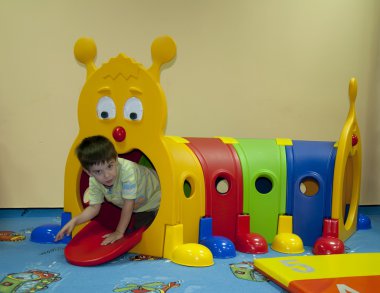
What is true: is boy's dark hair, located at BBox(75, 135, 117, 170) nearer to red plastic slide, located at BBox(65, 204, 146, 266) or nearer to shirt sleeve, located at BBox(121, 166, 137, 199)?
shirt sleeve, located at BBox(121, 166, 137, 199)

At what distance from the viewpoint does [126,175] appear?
1699 mm

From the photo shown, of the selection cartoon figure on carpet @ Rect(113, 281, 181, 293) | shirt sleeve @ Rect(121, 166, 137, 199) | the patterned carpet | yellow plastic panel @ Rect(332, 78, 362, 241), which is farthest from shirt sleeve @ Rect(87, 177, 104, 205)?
yellow plastic panel @ Rect(332, 78, 362, 241)

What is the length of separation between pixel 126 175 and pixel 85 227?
12.7 inches

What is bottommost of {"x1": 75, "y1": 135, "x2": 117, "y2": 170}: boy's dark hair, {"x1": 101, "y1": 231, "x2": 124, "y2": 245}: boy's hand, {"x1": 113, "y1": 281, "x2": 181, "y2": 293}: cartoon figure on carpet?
{"x1": 113, "y1": 281, "x2": 181, "y2": 293}: cartoon figure on carpet

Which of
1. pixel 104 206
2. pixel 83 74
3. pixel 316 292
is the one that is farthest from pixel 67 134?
pixel 316 292

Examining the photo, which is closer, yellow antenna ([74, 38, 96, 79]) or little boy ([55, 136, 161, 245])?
little boy ([55, 136, 161, 245])

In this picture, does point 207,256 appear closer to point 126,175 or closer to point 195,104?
point 126,175

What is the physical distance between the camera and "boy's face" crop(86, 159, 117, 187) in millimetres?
1590

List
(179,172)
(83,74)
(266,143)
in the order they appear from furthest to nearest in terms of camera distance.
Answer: (83,74) → (266,143) → (179,172)

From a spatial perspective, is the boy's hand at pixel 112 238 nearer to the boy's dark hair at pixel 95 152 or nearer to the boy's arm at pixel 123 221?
the boy's arm at pixel 123 221

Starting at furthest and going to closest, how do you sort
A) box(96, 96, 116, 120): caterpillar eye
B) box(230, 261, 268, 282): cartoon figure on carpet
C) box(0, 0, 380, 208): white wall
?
1. box(0, 0, 380, 208): white wall
2. box(96, 96, 116, 120): caterpillar eye
3. box(230, 261, 268, 282): cartoon figure on carpet

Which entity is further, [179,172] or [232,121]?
[232,121]

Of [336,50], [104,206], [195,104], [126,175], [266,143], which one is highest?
[336,50]

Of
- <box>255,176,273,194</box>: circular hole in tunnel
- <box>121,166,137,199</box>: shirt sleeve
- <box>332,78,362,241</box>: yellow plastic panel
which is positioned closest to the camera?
<box>121,166,137,199</box>: shirt sleeve
